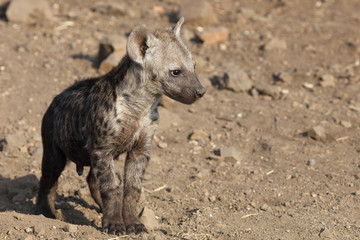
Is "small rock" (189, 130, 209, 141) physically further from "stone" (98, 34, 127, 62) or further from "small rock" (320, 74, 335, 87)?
"small rock" (320, 74, 335, 87)

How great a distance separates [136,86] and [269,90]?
12.7 ft

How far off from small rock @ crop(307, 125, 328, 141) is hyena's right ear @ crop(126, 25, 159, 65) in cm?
309

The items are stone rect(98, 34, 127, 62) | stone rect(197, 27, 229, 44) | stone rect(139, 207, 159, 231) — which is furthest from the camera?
stone rect(197, 27, 229, 44)

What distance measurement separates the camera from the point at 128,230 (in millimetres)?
5258

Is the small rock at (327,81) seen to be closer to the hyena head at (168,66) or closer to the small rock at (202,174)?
the small rock at (202,174)

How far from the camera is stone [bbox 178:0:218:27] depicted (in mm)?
10555

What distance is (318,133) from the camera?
7598mm

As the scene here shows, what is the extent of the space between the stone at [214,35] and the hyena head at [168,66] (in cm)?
498

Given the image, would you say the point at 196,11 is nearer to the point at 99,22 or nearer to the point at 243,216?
the point at 99,22

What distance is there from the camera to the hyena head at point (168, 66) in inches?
203

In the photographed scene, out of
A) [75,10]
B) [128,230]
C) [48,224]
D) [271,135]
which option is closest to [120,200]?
[128,230]

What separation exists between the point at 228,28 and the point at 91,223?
5.50 metres

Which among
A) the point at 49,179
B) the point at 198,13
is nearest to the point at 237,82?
the point at 198,13

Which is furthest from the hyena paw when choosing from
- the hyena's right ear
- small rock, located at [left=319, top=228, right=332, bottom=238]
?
small rock, located at [left=319, top=228, right=332, bottom=238]
